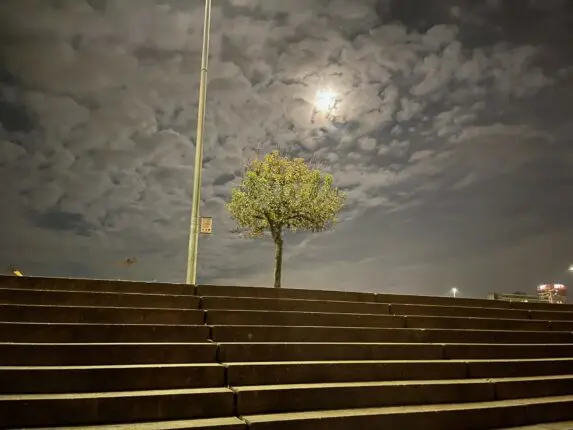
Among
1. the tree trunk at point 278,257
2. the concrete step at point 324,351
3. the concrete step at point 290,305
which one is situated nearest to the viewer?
the concrete step at point 324,351

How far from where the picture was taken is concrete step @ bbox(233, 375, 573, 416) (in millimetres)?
5414

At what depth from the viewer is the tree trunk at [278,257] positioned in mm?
19484

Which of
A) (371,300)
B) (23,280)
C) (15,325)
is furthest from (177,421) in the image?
(371,300)

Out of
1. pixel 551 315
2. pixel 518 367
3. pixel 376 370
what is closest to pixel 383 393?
pixel 376 370

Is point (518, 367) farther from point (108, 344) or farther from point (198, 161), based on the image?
point (198, 161)

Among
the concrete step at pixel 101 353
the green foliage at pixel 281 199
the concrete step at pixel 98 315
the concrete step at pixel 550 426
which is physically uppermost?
the green foliage at pixel 281 199

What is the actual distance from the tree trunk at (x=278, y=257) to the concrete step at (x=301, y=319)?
10.2m

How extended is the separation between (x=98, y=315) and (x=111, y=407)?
2.29m

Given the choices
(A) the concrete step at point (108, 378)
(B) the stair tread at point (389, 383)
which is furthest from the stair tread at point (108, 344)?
(B) the stair tread at point (389, 383)

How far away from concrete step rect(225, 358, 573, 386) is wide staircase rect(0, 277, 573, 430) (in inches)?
0.7

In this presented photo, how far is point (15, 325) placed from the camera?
593 centimetres

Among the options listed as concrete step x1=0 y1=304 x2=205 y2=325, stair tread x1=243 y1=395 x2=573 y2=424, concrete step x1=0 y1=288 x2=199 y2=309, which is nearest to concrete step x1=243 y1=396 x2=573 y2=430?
Answer: stair tread x1=243 y1=395 x2=573 y2=424

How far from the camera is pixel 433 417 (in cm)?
573

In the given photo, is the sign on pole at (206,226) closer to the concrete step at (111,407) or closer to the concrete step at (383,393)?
the concrete step at (383,393)
